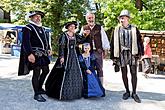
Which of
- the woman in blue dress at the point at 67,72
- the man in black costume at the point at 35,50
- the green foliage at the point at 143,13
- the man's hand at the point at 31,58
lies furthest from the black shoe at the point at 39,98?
the green foliage at the point at 143,13

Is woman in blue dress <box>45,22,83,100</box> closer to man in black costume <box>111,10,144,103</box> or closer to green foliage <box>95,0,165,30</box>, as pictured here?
man in black costume <box>111,10,144,103</box>

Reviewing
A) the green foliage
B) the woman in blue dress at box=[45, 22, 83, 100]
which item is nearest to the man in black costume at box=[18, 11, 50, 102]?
the woman in blue dress at box=[45, 22, 83, 100]

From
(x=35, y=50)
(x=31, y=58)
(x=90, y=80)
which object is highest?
(x=35, y=50)

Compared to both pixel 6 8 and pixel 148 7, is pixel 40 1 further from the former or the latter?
pixel 148 7

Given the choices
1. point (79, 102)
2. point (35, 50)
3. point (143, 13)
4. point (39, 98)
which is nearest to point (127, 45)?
point (79, 102)

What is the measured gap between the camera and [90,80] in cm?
625

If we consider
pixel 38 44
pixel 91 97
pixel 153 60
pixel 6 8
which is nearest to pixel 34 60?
pixel 38 44

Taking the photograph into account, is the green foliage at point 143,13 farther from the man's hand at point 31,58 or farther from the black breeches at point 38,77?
the man's hand at point 31,58

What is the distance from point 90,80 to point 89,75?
10 cm

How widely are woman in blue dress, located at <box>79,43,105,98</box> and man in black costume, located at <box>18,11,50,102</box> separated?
75cm

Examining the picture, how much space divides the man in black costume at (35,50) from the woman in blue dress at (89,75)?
0.75 meters

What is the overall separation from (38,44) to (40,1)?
17119 mm

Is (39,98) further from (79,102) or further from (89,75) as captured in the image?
(89,75)

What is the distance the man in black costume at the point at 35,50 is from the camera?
568 cm
